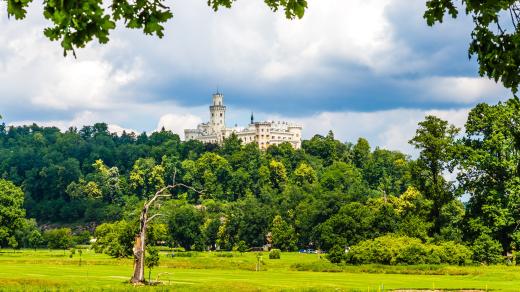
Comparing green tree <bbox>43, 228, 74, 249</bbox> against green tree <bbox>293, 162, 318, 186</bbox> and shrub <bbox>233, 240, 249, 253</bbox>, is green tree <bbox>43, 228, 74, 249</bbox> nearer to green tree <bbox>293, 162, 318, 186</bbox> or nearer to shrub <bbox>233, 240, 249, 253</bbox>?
shrub <bbox>233, 240, 249, 253</bbox>

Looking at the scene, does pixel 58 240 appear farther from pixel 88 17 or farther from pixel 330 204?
pixel 88 17

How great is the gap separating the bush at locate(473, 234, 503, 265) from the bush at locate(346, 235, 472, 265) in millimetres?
1024

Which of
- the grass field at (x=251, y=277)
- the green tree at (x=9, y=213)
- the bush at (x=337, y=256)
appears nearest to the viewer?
the grass field at (x=251, y=277)

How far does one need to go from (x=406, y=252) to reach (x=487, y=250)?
8335 millimetres

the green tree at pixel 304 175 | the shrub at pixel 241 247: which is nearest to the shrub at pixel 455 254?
the shrub at pixel 241 247

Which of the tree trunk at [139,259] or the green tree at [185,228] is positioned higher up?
the green tree at [185,228]

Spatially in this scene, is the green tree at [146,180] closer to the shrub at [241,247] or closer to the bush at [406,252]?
the shrub at [241,247]

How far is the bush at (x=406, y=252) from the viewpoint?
7394 cm

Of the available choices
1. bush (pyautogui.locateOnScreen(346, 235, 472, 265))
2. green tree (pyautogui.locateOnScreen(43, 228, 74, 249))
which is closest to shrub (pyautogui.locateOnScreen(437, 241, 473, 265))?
bush (pyautogui.locateOnScreen(346, 235, 472, 265))

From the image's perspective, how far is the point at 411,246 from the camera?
7656 centimetres

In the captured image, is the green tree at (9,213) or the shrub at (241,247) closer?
the green tree at (9,213)

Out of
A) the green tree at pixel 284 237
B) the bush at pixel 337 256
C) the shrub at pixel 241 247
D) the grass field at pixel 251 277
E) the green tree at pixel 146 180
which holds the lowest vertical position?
the grass field at pixel 251 277

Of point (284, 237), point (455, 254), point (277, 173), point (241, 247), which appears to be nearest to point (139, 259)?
point (455, 254)

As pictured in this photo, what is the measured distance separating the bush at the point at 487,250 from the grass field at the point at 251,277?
16.5 feet
